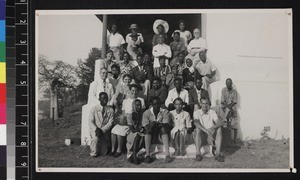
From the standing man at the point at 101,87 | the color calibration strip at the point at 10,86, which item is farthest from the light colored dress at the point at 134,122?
the color calibration strip at the point at 10,86

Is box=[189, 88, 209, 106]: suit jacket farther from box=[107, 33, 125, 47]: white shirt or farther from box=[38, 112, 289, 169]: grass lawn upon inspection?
box=[107, 33, 125, 47]: white shirt

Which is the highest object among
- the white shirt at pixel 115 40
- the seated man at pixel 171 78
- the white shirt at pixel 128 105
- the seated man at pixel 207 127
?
the white shirt at pixel 115 40

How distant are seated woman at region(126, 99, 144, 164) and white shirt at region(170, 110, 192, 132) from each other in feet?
0.46

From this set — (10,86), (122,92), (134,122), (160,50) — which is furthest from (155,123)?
(10,86)

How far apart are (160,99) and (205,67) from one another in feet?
0.77

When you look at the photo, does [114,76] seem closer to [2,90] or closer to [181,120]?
[181,120]

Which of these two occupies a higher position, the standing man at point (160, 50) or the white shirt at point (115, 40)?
the white shirt at point (115, 40)

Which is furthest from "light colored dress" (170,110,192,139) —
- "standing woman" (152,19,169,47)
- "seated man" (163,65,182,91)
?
"standing woman" (152,19,169,47)

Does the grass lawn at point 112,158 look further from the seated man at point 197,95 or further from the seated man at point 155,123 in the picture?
the seated man at point 197,95

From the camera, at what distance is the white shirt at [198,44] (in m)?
1.88

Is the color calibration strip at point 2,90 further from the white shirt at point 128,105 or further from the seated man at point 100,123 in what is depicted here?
the white shirt at point 128,105

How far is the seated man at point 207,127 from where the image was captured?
187cm

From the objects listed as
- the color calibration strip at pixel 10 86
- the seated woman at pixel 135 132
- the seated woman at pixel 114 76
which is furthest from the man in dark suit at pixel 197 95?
the color calibration strip at pixel 10 86
